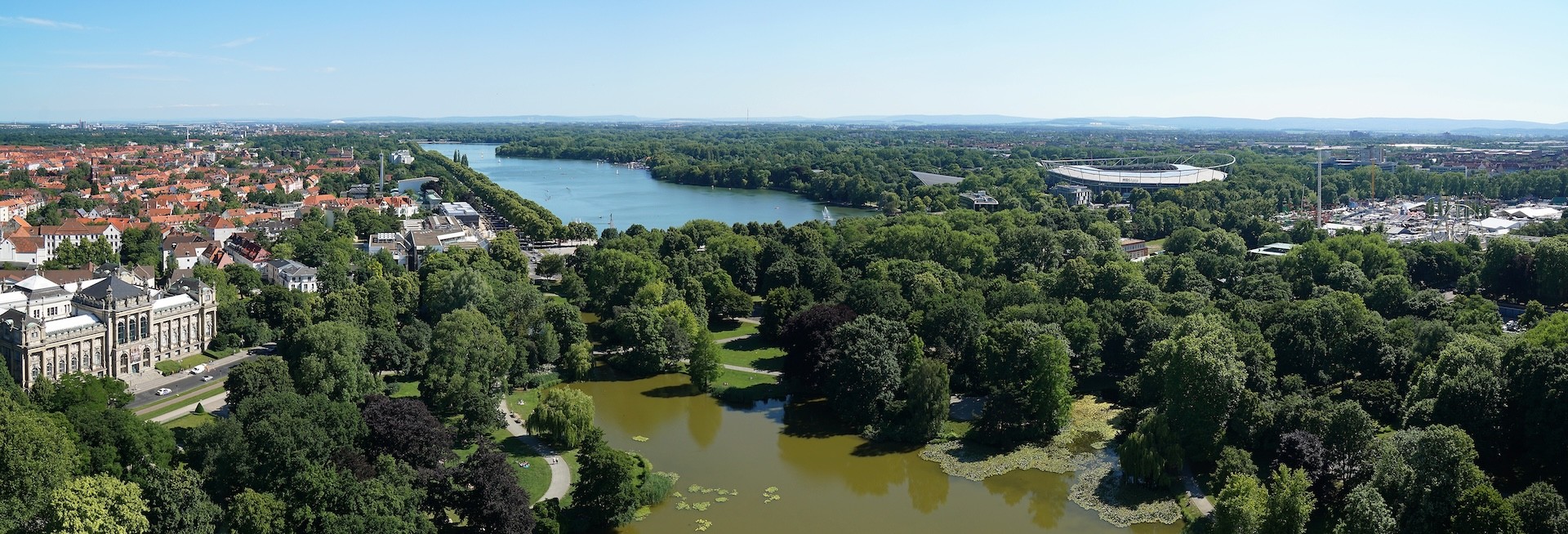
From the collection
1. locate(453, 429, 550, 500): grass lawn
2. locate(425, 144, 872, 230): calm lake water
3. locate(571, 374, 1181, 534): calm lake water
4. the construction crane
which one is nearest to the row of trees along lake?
locate(453, 429, 550, 500): grass lawn

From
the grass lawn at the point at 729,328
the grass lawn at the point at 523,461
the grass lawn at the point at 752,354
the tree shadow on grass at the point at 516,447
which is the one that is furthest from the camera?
the grass lawn at the point at 729,328

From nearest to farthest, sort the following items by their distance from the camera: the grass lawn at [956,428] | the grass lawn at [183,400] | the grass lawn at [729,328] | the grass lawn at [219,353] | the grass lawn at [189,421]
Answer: the grass lawn at [189,421] < the grass lawn at [956,428] < the grass lawn at [183,400] < the grass lawn at [219,353] < the grass lawn at [729,328]

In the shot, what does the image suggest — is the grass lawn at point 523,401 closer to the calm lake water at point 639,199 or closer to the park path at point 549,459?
the park path at point 549,459

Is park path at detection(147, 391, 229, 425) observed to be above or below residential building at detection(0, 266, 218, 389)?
below

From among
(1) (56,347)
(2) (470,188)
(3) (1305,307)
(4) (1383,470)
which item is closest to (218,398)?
(1) (56,347)

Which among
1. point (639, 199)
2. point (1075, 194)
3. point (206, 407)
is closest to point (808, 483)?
point (206, 407)

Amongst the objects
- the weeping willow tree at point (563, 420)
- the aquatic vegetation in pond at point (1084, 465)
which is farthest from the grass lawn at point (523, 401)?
the aquatic vegetation in pond at point (1084, 465)

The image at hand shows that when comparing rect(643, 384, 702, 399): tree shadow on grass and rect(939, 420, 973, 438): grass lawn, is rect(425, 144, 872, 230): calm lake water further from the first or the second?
rect(939, 420, 973, 438): grass lawn
